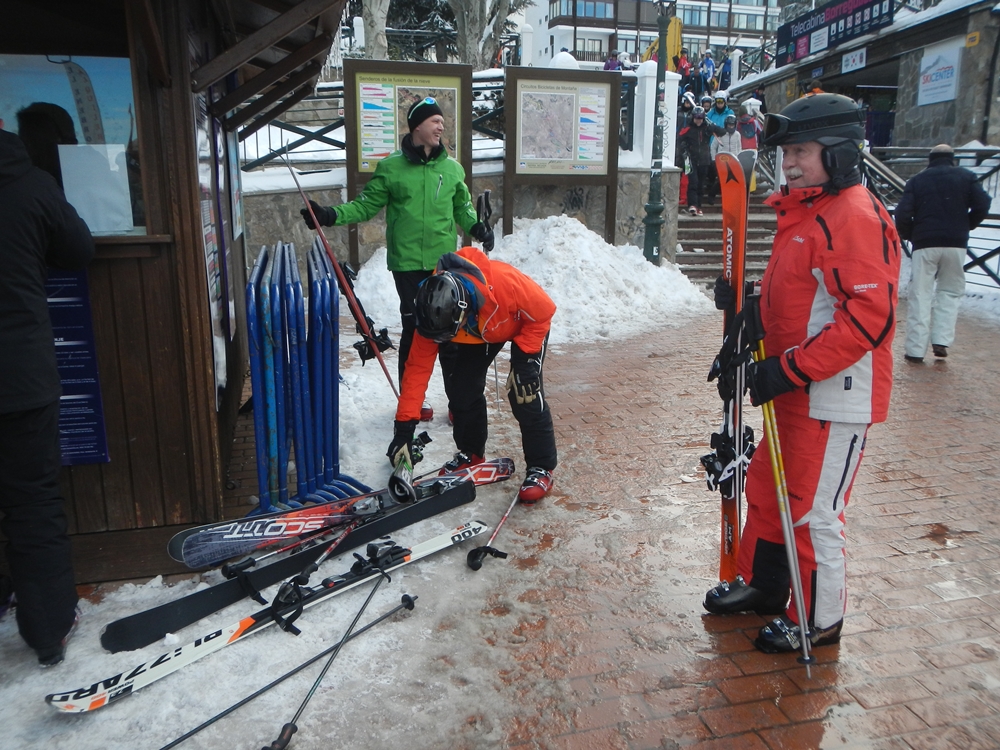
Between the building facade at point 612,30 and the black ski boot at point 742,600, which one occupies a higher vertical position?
the building facade at point 612,30

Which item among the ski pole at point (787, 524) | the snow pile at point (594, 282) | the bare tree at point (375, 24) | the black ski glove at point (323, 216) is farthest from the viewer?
the bare tree at point (375, 24)

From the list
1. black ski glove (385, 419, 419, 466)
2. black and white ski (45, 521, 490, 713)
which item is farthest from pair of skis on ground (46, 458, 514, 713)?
black ski glove (385, 419, 419, 466)

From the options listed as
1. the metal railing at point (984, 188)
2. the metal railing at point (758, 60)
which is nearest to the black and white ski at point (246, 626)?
the metal railing at point (984, 188)

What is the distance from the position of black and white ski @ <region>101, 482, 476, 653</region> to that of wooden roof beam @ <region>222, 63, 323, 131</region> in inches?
133

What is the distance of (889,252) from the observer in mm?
2680

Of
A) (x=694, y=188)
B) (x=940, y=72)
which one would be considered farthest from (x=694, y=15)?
(x=694, y=188)

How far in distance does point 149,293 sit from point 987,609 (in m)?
3.97

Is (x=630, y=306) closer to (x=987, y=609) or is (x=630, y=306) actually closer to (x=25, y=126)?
(x=987, y=609)

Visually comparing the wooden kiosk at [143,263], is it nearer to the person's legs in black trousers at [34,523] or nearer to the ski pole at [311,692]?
the person's legs in black trousers at [34,523]

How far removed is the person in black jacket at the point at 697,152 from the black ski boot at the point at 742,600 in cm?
1124

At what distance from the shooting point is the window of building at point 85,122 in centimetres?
327

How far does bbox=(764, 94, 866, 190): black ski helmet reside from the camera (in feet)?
8.89

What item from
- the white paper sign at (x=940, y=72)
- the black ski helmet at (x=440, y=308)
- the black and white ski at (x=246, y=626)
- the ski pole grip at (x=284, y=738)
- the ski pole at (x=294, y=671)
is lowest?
the ski pole at (x=294, y=671)

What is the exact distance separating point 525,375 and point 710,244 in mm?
9673
